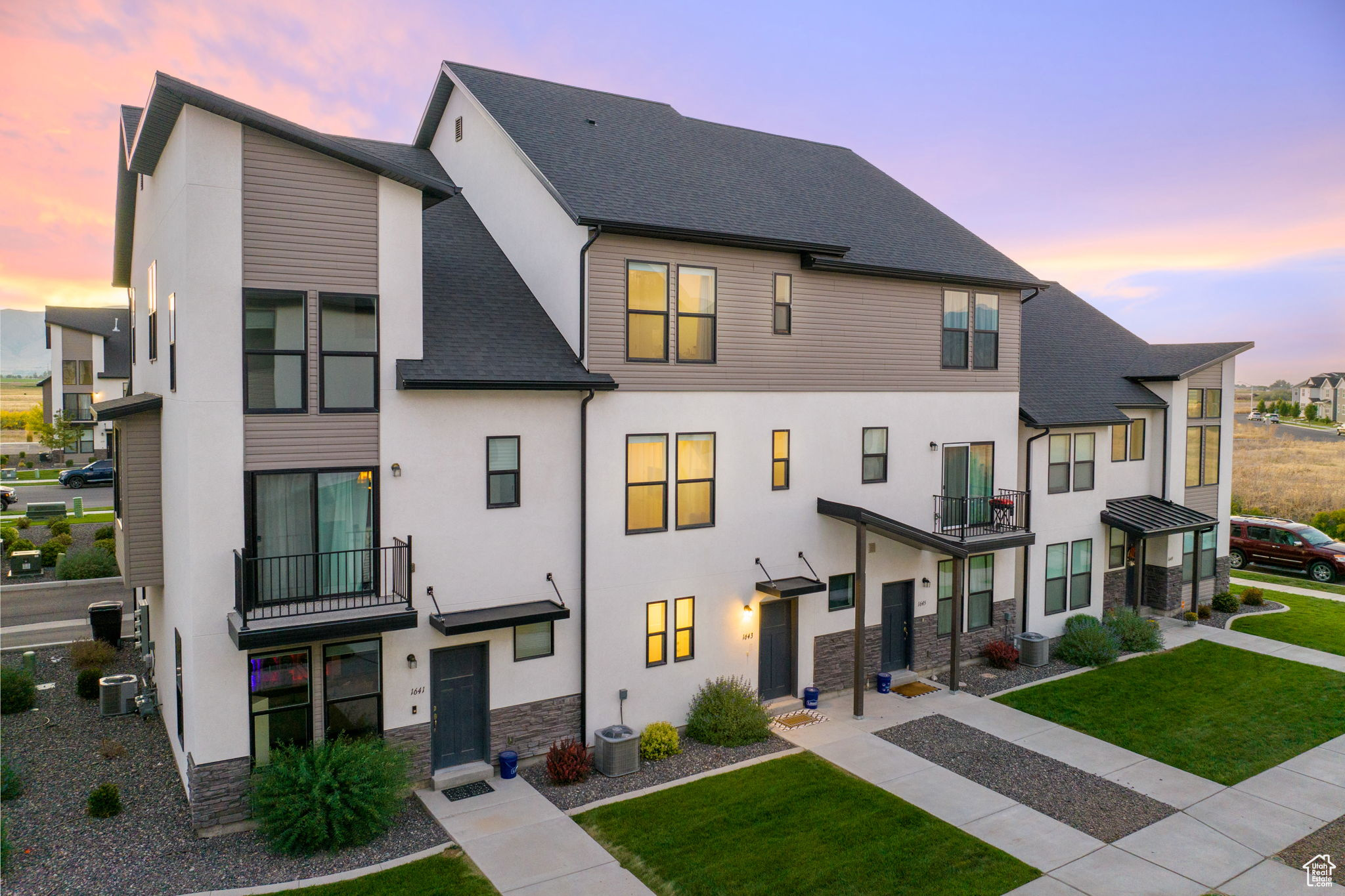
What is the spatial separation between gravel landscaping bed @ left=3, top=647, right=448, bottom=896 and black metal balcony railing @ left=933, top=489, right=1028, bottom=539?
472 inches

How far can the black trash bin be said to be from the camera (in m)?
17.6

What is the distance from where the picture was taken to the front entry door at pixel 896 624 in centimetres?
1694

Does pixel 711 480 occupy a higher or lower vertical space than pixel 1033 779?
higher

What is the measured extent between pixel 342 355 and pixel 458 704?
5665mm

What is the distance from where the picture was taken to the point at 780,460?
15031 mm

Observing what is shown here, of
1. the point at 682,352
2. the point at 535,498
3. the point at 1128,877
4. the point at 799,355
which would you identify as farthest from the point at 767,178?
the point at 1128,877

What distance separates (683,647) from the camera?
14.0 m

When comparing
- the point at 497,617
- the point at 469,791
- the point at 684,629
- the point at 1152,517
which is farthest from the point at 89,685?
the point at 1152,517

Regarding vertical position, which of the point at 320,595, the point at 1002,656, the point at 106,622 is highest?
the point at 320,595

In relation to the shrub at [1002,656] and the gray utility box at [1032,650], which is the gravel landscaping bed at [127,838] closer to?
the shrub at [1002,656]

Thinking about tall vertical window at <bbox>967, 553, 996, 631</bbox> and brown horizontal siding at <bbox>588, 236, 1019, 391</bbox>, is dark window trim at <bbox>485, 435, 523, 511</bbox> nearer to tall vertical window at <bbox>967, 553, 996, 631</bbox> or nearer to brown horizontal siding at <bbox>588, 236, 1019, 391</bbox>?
brown horizontal siding at <bbox>588, 236, 1019, 391</bbox>

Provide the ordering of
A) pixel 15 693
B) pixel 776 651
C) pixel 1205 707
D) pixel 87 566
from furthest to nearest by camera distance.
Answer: pixel 87 566, pixel 1205 707, pixel 776 651, pixel 15 693

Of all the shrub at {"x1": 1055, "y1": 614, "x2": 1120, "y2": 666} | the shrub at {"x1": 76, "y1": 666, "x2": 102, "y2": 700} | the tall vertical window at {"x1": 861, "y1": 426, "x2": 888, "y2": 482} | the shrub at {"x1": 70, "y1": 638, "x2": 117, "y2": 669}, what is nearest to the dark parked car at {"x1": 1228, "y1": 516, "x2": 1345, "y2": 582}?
the shrub at {"x1": 1055, "y1": 614, "x2": 1120, "y2": 666}

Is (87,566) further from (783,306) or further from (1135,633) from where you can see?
(1135,633)
